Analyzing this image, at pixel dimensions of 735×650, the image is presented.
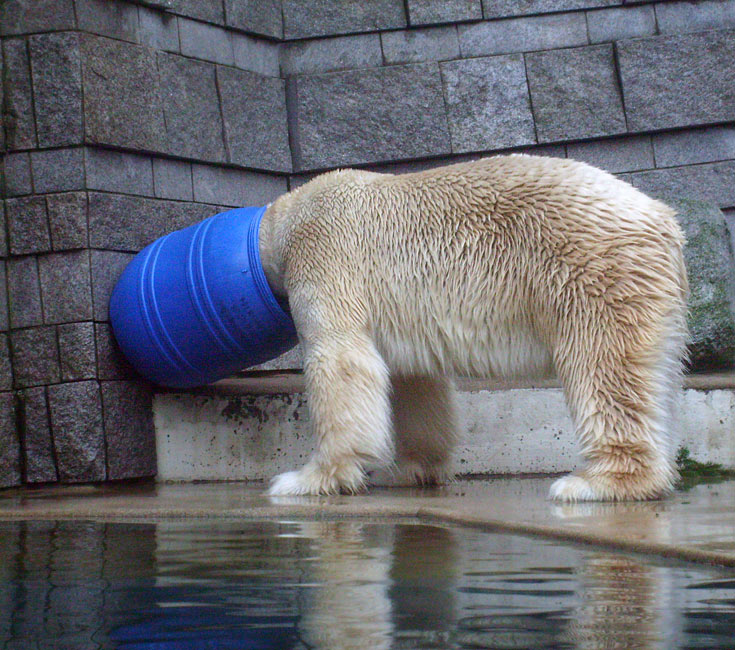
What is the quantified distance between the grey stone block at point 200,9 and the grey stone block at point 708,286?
280 centimetres

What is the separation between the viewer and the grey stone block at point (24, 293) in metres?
5.50

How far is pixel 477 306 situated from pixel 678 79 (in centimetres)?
292

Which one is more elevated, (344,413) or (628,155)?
(628,155)

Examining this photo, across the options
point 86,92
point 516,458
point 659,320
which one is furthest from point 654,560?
point 86,92

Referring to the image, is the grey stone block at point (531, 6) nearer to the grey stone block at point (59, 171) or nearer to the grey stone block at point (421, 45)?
the grey stone block at point (421, 45)

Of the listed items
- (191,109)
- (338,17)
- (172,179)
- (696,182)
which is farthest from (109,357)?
(696,182)

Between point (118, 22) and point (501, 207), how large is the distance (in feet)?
8.47

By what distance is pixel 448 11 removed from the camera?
668 cm

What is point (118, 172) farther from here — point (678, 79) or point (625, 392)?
point (678, 79)

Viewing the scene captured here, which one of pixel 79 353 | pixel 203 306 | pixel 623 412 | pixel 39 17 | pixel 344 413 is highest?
pixel 39 17

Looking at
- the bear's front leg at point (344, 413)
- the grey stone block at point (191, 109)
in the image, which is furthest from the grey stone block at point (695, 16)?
the bear's front leg at point (344, 413)

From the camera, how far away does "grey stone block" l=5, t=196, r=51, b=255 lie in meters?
5.48

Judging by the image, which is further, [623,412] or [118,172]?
[118,172]

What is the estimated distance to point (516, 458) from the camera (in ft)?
17.7
